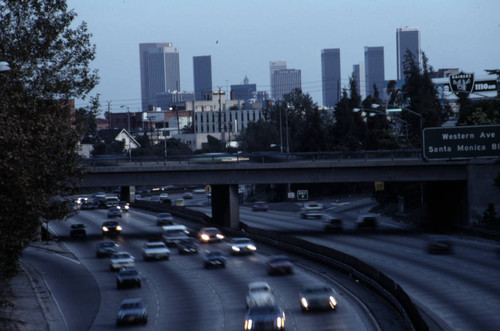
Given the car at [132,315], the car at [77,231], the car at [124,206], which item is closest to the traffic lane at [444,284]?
the car at [132,315]

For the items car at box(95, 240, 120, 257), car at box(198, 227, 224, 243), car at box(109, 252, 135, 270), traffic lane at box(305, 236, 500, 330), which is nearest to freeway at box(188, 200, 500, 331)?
traffic lane at box(305, 236, 500, 330)

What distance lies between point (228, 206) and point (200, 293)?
31502mm

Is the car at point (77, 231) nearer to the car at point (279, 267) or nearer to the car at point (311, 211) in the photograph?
the car at point (311, 211)

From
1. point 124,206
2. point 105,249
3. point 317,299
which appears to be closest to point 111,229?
point 105,249

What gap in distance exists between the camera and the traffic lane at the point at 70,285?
35.6m

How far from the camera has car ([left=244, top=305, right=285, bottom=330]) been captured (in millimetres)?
28547

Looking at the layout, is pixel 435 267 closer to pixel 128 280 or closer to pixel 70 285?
pixel 128 280

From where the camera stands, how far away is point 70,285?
44469 mm

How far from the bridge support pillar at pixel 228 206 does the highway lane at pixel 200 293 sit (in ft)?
30.7

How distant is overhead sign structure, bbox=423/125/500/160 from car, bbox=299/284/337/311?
→ 29.2 m

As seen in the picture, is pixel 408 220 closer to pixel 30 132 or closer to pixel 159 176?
pixel 159 176

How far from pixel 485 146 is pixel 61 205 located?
38.2 metres

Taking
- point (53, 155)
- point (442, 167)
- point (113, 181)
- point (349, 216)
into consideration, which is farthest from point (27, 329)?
point (349, 216)

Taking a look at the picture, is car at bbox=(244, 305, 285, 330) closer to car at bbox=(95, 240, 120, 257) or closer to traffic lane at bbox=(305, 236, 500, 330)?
traffic lane at bbox=(305, 236, 500, 330)
